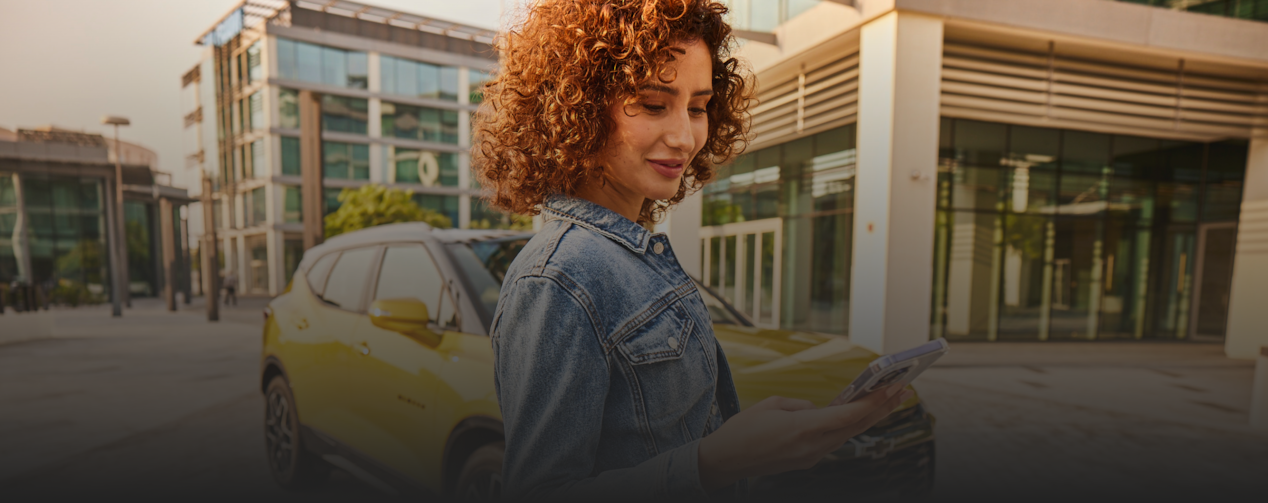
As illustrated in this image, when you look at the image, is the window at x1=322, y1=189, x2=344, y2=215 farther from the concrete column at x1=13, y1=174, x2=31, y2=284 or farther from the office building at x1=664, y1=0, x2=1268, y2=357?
the office building at x1=664, y1=0, x2=1268, y2=357

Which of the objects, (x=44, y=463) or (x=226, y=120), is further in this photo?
(x=226, y=120)

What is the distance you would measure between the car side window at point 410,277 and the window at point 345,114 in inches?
1645

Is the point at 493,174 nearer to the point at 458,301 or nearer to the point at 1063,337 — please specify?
the point at 458,301

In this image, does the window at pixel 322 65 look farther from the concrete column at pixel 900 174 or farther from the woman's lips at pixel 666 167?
→ the woman's lips at pixel 666 167

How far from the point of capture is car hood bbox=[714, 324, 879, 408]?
2.42m

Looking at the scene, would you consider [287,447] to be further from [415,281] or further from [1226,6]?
[1226,6]

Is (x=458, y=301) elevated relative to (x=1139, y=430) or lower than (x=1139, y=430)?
elevated

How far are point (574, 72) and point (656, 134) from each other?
0.57ft

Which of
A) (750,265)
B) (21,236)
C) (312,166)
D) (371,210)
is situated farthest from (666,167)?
(21,236)

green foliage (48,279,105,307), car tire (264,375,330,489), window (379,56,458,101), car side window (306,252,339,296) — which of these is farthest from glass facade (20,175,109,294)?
car side window (306,252,339,296)

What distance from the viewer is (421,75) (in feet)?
144

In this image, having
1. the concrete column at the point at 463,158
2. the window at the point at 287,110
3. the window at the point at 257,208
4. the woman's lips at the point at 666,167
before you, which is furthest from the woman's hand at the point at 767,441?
the window at the point at 257,208

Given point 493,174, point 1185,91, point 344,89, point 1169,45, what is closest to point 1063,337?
point 1185,91

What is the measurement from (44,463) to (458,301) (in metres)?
4.03
